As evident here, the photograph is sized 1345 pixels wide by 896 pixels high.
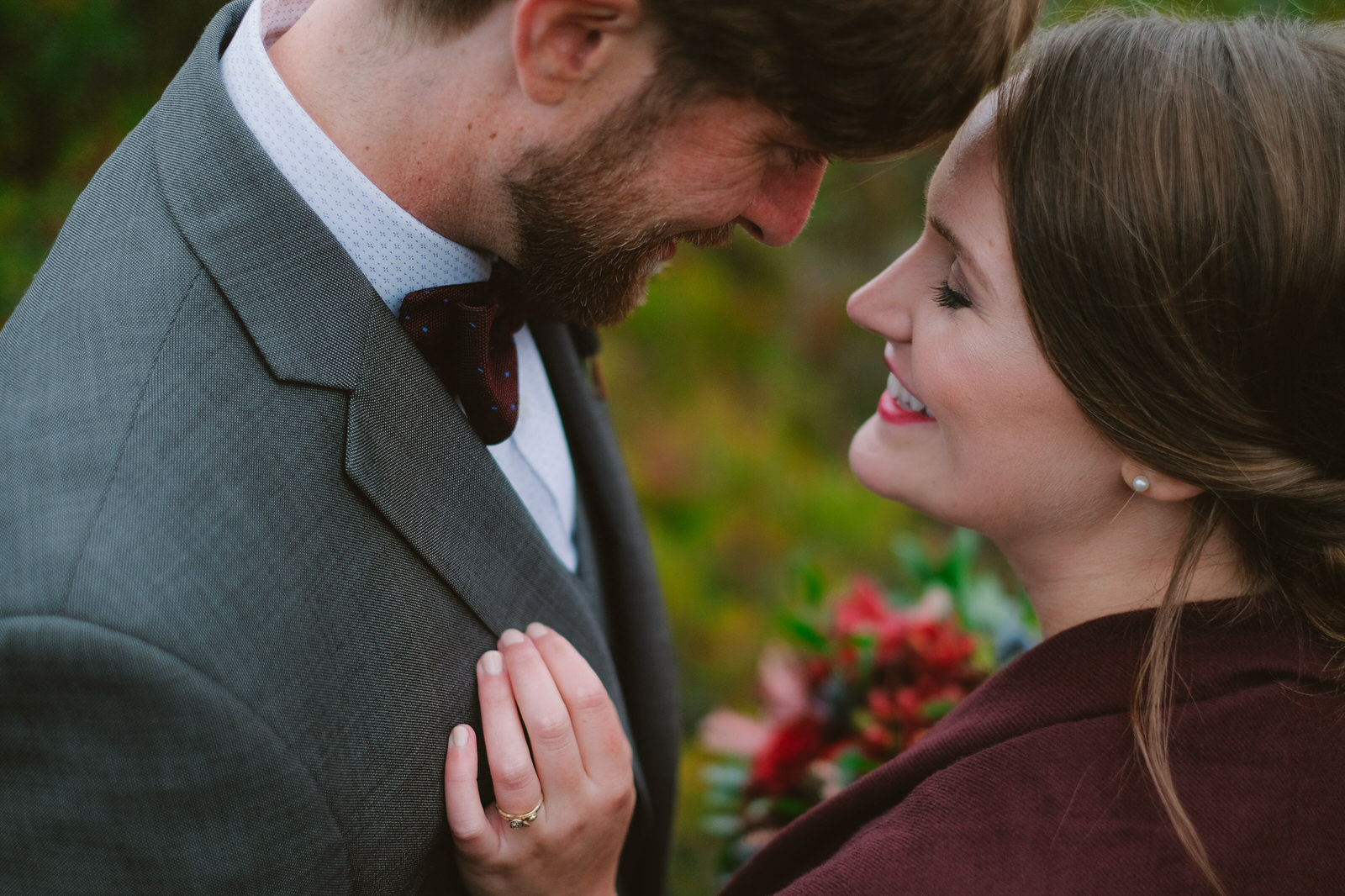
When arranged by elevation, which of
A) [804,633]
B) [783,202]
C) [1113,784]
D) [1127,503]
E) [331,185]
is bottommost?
[804,633]

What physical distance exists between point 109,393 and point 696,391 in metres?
3.64

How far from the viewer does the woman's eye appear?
6.00ft

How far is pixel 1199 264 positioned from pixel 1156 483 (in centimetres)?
37

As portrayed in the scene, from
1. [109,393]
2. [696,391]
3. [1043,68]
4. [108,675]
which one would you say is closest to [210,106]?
[109,393]

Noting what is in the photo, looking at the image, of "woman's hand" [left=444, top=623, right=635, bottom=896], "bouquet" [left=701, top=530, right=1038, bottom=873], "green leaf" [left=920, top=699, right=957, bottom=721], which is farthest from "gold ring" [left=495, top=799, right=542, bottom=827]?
"green leaf" [left=920, top=699, right=957, bottom=721]

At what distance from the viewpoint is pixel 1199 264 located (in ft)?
5.26

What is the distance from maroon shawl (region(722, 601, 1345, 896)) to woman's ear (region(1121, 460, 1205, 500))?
0.21m

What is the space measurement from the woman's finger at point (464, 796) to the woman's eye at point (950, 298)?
108cm

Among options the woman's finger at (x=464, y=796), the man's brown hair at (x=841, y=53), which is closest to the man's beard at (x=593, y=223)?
the man's brown hair at (x=841, y=53)

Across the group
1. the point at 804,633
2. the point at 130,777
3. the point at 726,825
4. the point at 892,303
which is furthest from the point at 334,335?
the point at 726,825

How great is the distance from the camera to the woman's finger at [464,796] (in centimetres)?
158

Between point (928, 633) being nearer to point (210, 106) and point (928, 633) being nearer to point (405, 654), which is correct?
point (405, 654)

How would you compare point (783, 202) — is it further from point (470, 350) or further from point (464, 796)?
point (464, 796)

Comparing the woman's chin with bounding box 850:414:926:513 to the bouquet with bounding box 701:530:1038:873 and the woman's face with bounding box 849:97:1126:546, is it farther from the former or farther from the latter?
the bouquet with bounding box 701:530:1038:873
